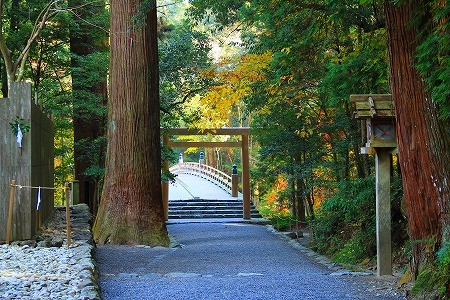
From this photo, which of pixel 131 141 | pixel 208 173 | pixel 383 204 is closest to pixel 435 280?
pixel 383 204

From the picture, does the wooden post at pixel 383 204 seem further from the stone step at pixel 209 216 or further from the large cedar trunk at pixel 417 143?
the stone step at pixel 209 216

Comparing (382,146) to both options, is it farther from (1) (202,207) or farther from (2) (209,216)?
(1) (202,207)

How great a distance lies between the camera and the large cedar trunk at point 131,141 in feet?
37.1

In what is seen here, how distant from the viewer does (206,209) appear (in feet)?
83.7

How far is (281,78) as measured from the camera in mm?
13688

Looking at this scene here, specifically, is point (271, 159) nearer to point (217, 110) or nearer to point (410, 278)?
point (217, 110)

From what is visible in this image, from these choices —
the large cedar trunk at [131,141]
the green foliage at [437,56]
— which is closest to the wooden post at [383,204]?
the green foliage at [437,56]

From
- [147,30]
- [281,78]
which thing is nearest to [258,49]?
[281,78]

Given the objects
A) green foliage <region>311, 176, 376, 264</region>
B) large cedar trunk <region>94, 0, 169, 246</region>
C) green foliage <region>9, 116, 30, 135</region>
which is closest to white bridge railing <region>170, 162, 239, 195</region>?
green foliage <region>311, 176, 376, 264</region>

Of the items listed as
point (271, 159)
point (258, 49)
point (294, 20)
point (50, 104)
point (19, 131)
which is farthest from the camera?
point (271, 159)

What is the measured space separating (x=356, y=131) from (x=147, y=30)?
4763 mm

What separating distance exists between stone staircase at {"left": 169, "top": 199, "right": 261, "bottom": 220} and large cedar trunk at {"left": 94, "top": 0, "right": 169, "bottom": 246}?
42.6 ft

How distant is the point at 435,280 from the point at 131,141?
22.5 ft

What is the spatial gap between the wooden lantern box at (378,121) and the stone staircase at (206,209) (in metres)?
16.4
